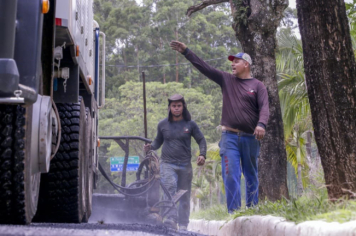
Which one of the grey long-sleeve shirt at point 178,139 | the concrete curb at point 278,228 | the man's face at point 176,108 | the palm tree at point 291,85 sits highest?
the palm tree at point 291,85

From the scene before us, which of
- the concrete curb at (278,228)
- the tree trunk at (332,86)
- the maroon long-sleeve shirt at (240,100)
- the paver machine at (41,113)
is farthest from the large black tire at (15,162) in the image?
the maroon long-sleeve shirt at (240,100)

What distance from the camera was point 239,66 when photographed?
779cm

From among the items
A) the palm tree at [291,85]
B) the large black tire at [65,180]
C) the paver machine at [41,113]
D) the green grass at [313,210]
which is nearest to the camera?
the paver machine at [41,113]

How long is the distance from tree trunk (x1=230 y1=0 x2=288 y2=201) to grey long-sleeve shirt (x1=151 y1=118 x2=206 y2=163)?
1642 mm

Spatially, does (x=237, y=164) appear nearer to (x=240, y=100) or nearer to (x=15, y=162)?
(x=240, y=100)

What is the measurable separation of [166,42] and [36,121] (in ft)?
203

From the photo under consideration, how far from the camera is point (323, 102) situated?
5.48m

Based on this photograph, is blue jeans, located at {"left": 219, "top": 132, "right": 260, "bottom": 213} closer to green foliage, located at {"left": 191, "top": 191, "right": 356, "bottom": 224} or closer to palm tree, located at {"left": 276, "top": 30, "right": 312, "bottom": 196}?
green foliage, located at {"left": 191, "top": 191, "right": 356, "bottom": 224}

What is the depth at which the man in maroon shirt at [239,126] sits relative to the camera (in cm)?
732

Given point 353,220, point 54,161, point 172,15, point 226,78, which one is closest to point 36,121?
point 54,161

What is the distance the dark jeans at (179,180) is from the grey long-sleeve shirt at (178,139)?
4.3 inches

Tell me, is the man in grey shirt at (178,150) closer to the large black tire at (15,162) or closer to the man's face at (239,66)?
the man's face at (239,66)

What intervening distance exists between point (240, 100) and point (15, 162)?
13.8 ft

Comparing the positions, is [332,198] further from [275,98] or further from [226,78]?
[275,98]
